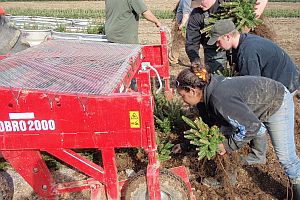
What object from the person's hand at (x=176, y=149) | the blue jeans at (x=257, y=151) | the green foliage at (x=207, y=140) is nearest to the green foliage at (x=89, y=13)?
the blue jeans at (x=257, y=151)

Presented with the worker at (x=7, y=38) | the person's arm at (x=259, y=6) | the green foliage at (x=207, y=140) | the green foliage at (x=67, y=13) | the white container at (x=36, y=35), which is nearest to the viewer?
the green foliage at (x=207, y=140)

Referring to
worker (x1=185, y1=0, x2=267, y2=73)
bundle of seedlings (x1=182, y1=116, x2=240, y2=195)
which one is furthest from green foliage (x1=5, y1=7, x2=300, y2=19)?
bundle of seedlings (x1=182, y1=116, x2=240, y2=195)

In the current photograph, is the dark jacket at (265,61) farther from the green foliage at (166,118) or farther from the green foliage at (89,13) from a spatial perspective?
the green foliage at (89,13)

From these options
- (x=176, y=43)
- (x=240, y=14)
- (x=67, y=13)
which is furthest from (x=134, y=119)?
(x=67, y=13)

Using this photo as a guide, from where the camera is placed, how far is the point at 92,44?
498 centimetres

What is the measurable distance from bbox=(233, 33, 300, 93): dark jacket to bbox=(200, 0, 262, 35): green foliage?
817 millimetres

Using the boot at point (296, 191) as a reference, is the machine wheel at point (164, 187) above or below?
above

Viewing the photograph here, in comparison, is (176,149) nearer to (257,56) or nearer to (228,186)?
(228,186)

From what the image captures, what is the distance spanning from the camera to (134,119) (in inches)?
107

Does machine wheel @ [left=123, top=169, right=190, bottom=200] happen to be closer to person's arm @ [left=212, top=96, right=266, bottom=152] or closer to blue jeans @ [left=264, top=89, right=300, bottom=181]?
person's arm @ [left=212, top=96, right=266, bottom=152]

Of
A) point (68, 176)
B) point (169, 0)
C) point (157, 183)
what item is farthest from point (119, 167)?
point (169, 0)

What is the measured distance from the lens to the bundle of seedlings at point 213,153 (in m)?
3.23

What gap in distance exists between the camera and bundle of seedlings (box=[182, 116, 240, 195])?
3229 mm

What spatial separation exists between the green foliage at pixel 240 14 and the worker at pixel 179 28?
2.96 metres
